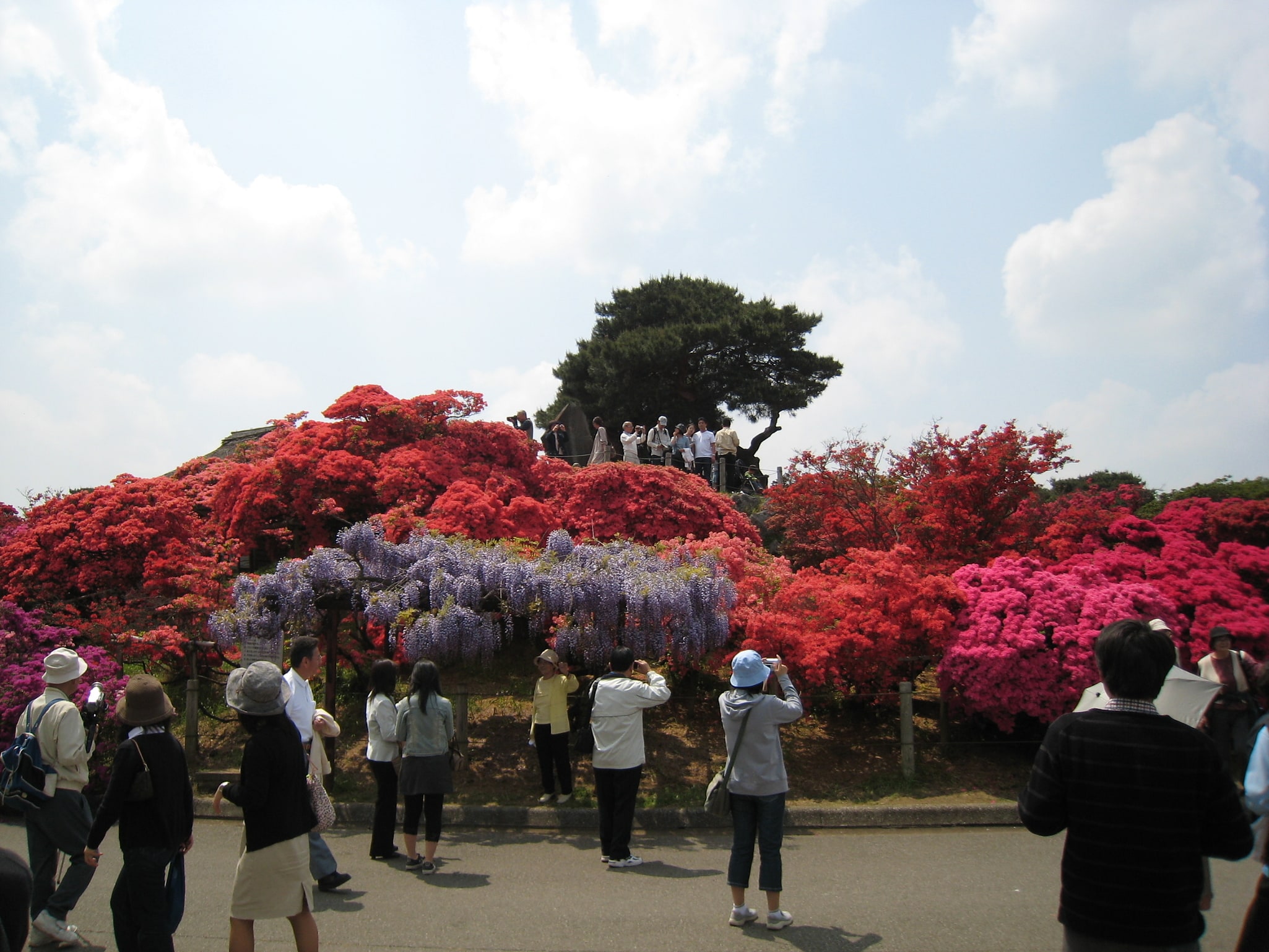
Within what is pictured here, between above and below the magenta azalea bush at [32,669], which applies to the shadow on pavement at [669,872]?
below

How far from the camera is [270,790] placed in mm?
4367

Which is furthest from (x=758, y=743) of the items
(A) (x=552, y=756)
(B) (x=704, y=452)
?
(B) (x=704, y=452)

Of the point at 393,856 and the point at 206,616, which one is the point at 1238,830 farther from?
the point at 206,616

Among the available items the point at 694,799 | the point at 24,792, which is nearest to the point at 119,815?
the point at 24,792

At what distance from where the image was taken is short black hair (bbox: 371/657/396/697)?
22.6 feet

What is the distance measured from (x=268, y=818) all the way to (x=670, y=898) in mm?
2939

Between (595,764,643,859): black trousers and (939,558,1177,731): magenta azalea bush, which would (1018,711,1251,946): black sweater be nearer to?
(595,764,643,859): black trousers

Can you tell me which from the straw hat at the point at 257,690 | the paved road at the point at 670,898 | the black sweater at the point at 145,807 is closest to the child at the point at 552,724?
the paved road at the point at 670,898

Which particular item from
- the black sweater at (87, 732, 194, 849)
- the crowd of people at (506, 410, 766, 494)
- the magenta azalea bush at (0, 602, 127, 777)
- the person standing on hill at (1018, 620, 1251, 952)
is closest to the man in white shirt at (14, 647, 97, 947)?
the black sweater at (87, 732, 194, 849)

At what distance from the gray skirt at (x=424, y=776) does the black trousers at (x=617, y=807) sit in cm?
120

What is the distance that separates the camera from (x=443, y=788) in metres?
6.84

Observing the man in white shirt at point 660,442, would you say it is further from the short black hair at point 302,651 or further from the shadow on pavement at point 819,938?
the shadow on pavement at point 819,938

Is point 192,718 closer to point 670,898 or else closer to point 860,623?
point 670,898

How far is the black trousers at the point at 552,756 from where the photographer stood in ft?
27.2
